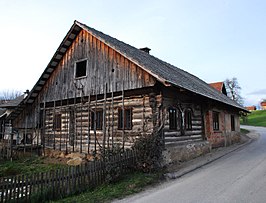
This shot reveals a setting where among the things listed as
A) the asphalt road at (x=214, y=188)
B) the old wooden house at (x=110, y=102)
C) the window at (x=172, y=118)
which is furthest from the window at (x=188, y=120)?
the asphalt road at (x=214, y=188)

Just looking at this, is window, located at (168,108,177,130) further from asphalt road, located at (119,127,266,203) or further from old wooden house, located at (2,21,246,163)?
asphalt road, located at (119,127,266,203)

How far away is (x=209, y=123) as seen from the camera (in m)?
15.1

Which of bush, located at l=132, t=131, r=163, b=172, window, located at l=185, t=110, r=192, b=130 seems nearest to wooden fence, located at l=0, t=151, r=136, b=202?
bush, located at l=132, t=131, r=163, b=172

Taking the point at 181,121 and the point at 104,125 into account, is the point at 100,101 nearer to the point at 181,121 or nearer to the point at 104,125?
the point at 104,125

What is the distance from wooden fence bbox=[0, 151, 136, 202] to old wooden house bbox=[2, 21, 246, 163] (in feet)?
4.98

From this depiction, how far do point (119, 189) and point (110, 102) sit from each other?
6190mm

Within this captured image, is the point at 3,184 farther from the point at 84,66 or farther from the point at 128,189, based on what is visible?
the point at 84,66

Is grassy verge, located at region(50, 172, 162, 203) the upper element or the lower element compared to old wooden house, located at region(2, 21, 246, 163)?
lower

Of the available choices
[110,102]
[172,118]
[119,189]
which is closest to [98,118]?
Result: [110,102]

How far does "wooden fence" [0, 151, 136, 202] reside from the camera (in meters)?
5.95

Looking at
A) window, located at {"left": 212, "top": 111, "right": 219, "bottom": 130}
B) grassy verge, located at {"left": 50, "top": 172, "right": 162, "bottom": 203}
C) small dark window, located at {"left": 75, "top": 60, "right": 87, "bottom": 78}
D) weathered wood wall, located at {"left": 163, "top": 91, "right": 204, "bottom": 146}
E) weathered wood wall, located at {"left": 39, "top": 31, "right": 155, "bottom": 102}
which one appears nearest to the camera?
grassy verge, located at {"left": 50, "top": 172, "right": 162, "bottom": 203}

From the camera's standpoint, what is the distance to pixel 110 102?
12.6m

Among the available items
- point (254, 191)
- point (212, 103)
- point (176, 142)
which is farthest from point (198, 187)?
point (212, 103)

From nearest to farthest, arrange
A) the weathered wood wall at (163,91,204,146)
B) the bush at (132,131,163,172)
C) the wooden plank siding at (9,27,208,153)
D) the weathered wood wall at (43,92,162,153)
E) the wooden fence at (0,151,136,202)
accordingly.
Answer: the wooden fence at (0,151,136,202) → the bush at (132,131,163,172) → the weathered wood wall at (43,92,162,153) → the wooden plank siding at (9,27,208,153) → the weathered wood wall at (163,91,204,146)
